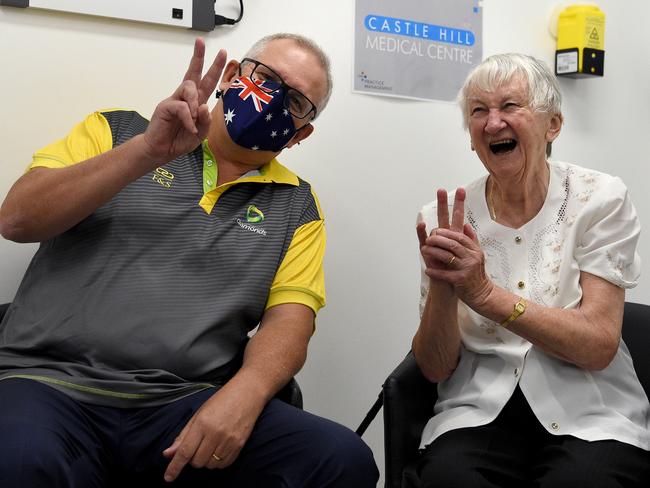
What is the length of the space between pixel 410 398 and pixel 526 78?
78 centimetres

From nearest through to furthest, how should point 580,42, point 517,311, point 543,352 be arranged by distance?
point 517,311
point 543,352
point 580,42

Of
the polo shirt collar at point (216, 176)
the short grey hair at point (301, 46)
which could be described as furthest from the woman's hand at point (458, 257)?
the short grey hair at point (301, 46)

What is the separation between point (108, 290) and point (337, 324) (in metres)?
0.93

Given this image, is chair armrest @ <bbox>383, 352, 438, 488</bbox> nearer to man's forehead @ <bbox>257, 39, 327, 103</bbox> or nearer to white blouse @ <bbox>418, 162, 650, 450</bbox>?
white blouse @ <bbox>418, 162, 650, 450</bbox>

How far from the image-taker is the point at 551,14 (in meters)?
2.76

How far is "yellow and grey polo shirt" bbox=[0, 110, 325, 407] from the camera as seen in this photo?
165 cm

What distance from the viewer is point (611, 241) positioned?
1.76 meters

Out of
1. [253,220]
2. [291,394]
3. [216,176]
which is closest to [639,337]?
[291,394]

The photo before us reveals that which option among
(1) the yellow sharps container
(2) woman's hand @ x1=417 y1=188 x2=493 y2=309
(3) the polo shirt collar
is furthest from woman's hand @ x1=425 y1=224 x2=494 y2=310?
(1) the yellow sharps container

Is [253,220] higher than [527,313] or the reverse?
higher

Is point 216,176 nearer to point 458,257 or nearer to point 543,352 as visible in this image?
point 458,257

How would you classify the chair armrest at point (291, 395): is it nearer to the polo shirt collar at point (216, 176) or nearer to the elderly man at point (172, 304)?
the elderly man at point (172, 304)

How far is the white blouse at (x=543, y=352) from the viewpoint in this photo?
1700 millimetres

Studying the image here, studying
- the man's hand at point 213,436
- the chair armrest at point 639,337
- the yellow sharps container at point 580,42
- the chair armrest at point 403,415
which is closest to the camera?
the man's hand at point 213,436
